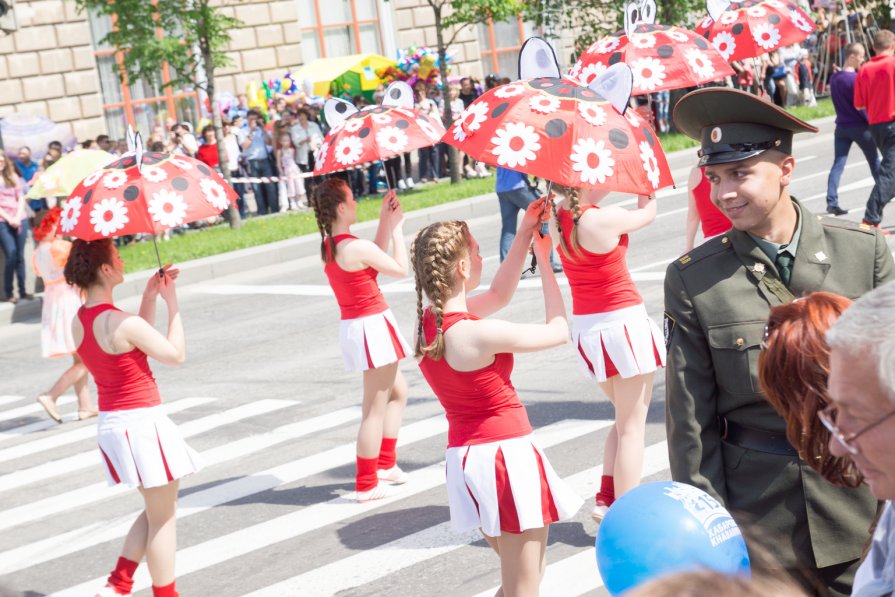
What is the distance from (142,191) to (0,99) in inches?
832

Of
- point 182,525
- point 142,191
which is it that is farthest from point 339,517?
point 142,191

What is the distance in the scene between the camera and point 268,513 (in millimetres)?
7176

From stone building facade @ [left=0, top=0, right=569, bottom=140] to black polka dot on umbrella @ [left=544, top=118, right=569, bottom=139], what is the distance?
17.1 metres

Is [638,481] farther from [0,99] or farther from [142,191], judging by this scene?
[0,99]

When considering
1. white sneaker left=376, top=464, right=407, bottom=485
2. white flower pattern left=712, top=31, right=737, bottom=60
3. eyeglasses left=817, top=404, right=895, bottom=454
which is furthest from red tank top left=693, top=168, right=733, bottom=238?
eyeglasses left=817, top=404, right=895, bottom=454

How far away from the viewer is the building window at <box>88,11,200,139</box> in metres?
27.5

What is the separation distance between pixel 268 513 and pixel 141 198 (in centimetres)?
239

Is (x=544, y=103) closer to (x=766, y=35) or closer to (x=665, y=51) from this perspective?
(x=665, y=51)

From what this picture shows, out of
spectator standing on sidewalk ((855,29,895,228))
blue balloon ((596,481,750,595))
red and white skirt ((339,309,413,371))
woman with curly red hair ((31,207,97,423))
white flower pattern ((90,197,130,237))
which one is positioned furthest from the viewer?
spectator standing on sidewalk ((855,29,895,228))

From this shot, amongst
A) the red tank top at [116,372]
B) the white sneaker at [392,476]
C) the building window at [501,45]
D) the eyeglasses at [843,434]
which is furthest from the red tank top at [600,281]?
the building window at [501,45]

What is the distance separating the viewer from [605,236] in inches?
227

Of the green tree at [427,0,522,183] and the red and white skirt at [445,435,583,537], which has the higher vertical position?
the green tree at [427,0,522,183]

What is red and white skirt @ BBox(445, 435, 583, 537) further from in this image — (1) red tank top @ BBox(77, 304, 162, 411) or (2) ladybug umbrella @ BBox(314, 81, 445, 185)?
(2) ladybug umbrella @ BBox(314, 81, 445, 185)

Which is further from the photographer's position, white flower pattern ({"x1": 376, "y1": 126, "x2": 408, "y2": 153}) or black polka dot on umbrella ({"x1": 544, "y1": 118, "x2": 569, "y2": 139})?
white flower pattern ({"x1": 376, "y1": 126, "x2": 408, "y2": 153})
